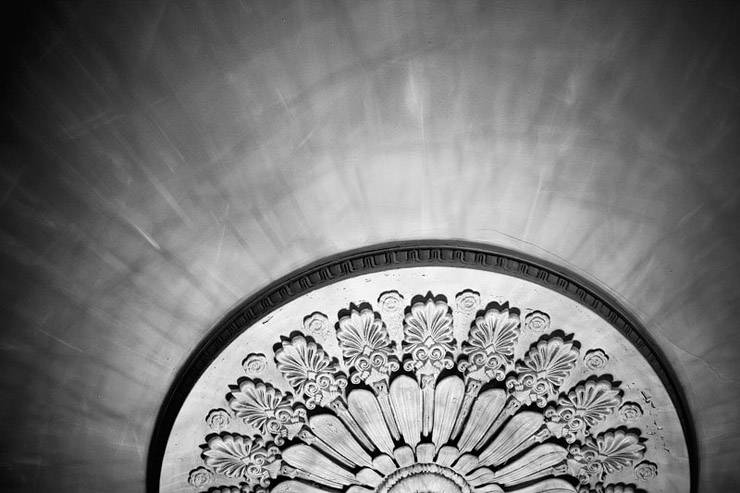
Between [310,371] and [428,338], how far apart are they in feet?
1.49

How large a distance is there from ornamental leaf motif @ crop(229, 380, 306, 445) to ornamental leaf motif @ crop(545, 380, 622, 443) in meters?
0.97

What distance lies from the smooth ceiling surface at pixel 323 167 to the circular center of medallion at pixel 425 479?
94cm

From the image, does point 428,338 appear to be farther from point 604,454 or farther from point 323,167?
point 604,454

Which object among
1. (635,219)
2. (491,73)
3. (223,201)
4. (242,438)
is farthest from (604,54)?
(242,438)

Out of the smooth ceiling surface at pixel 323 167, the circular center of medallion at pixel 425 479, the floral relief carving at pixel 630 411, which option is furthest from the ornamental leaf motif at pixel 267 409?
the floral relief carving at pixel 630 411

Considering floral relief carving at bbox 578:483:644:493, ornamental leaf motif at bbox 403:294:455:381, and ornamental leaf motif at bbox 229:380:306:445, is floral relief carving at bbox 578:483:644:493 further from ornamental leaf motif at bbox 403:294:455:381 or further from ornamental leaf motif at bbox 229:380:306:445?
ornamental leaf motif at bbox 229:380:306:445

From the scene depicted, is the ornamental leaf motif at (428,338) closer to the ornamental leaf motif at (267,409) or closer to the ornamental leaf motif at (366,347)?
the ornamental leaf motif at (366,347)

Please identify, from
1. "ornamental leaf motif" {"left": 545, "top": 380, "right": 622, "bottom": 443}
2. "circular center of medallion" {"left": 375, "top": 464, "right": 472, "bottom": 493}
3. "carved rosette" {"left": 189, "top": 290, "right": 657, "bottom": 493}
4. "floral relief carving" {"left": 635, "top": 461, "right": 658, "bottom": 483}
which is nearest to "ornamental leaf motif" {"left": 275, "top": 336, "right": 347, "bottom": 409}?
"carved rosette" {"left": 189, "top": 290, "right": 657, "bottom": 493}

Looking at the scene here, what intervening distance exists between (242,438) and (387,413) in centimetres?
57

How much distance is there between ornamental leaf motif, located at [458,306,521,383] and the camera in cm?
240

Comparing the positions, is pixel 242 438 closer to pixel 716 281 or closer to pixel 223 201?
pixel 223 201

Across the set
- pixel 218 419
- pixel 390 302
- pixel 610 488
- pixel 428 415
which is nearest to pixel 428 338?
pixel 390 302

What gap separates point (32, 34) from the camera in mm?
1905

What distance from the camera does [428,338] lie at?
95.5 inches
